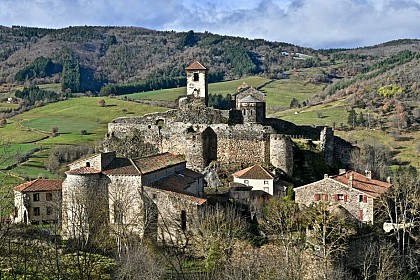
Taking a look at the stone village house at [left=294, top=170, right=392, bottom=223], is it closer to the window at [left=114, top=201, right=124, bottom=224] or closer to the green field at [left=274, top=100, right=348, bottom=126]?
the window at [left=114, top=201, right=124, bottom=224]

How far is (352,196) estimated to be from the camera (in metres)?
48.4

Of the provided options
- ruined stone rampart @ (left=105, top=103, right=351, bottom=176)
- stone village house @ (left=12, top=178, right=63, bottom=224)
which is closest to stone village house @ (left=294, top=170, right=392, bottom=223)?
ruined stone rampart @ (left=105, top=103, right=351, bottom=176)

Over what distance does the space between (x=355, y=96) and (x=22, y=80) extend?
8904cm

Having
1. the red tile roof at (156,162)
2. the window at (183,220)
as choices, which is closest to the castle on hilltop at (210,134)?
the red tile roof at (156,162)

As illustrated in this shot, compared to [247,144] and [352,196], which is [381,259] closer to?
[352,196]

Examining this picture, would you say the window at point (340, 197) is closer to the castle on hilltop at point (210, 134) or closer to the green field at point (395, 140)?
the castle on hilltop at point (210, 134)

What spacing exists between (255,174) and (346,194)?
8113 mm

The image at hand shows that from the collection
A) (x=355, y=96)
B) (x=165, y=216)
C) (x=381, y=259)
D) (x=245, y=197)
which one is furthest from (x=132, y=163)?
(x=355, y=96)

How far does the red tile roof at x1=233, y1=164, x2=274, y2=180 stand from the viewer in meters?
52.2

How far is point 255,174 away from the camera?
52.6 m

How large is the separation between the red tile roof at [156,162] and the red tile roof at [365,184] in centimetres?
1353

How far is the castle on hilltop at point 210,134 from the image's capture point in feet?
183

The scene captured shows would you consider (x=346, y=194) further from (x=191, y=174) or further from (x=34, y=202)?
(x=34, y=202)

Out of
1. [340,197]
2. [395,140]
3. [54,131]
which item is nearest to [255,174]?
[340,197]
